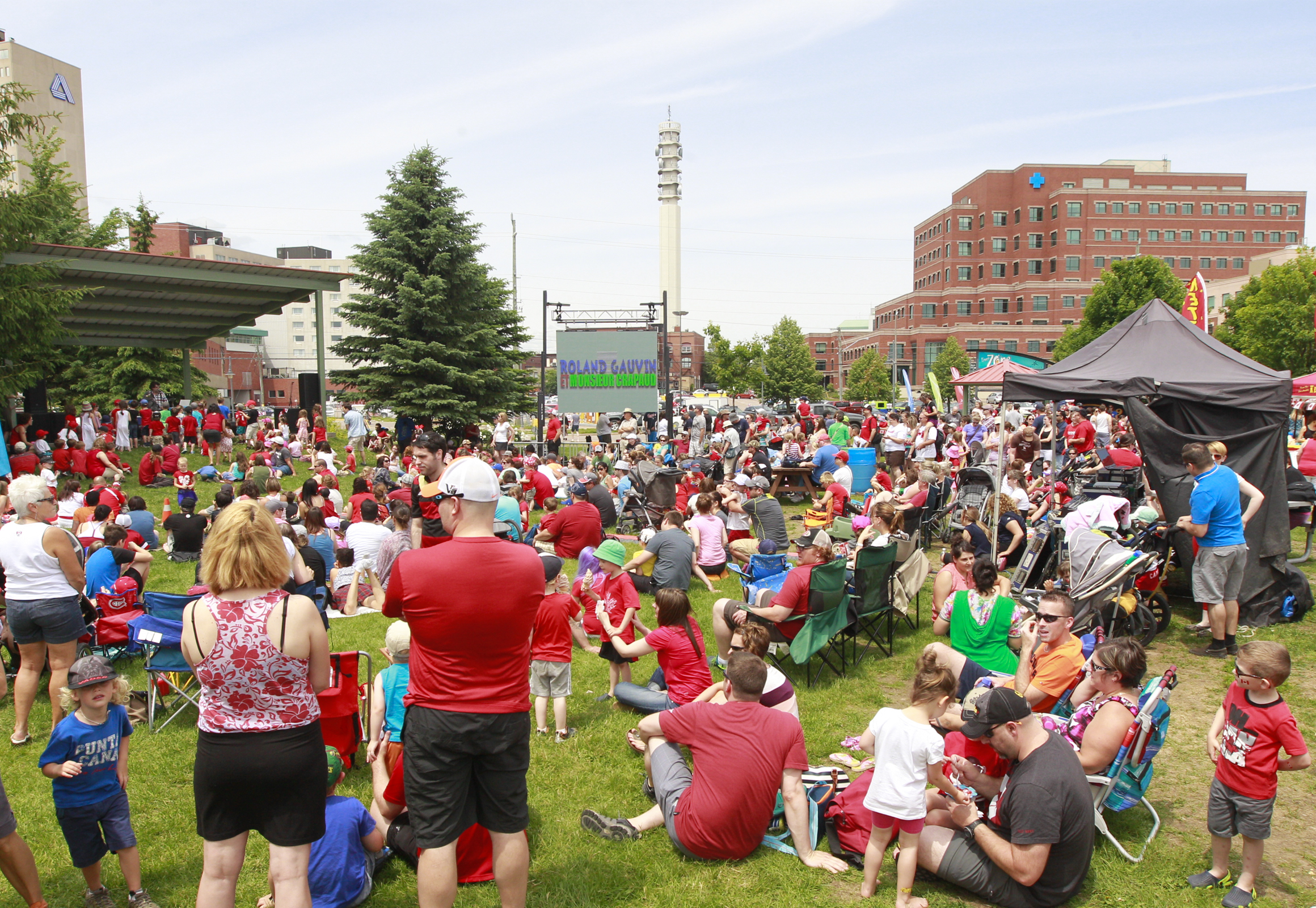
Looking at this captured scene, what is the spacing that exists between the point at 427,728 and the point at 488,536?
69 centimetres

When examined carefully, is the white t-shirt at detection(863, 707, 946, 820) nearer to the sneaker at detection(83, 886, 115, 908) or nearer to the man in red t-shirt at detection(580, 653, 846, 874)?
the man in red t-shirt at detection(580, 653, 846, 874)

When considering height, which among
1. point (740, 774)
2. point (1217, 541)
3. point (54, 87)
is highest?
point (54, 87)

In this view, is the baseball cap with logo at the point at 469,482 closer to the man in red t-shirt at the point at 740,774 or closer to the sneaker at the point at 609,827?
the man in red t-shirt at the point at 740,774

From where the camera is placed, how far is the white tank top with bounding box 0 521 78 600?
4824 millimetres

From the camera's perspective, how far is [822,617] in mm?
6273

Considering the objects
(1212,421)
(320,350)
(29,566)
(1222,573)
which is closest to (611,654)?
(29,566)

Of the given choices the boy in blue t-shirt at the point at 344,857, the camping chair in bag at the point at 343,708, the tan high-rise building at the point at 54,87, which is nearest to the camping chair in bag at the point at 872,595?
the camping chair in bag at the point at 343,708

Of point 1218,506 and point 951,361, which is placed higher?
point 951,361

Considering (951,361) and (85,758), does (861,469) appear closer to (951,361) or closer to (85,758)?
(85,758)

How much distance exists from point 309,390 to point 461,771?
75.0 feet

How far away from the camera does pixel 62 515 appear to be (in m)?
9.13

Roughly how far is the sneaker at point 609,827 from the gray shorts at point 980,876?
149cm

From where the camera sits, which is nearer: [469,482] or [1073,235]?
[469,482]

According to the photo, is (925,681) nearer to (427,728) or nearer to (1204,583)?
(427,728)
